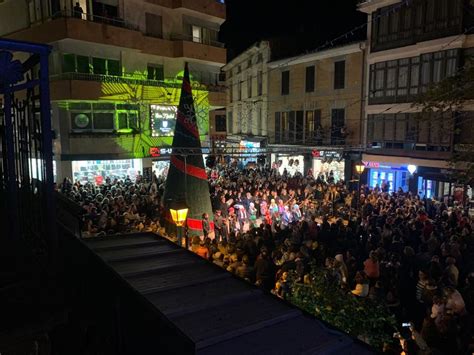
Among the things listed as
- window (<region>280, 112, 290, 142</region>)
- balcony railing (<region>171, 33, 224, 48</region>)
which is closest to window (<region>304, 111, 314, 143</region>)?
window (<region>280, 112, 290, 142</region>)

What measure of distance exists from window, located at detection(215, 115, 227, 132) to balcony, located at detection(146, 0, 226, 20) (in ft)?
71.0

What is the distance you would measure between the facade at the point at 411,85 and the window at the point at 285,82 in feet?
25.3

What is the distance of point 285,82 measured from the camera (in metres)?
31.0

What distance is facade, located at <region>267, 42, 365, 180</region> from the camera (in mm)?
25422

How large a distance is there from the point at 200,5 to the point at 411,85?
48.6ft

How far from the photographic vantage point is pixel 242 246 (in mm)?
10203

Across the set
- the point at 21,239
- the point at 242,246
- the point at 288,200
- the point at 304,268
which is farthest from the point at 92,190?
the point at 21,239

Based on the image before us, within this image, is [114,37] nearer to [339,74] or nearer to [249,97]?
[339,74]

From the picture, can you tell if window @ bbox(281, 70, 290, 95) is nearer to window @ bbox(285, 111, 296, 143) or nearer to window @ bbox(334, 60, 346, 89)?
window @ bbox(285, 111, 296, 143)

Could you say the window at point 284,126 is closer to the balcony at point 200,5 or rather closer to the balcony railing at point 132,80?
the balcony railing at point 132,80

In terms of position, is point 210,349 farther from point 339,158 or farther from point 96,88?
point 339,158

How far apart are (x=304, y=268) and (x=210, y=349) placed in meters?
4.91

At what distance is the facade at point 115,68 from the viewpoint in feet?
69.8

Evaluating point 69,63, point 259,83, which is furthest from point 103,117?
point 259,83
